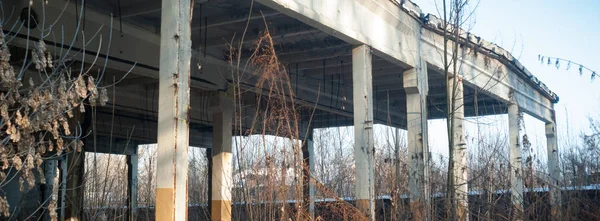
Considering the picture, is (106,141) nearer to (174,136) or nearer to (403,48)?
(403,48)

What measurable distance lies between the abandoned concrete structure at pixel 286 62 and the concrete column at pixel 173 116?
0.04ft

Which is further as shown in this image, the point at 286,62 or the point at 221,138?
the point at 221,138

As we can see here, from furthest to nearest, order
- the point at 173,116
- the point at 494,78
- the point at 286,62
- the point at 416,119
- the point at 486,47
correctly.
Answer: the point at 494,78
the point at 486,47
the point at 286,62
the point at 416,119
the point at 173,116

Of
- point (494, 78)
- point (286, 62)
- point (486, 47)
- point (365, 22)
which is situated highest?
point (486, 47)

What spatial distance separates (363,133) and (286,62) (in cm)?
349

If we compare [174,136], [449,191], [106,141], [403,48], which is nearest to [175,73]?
[174,136]

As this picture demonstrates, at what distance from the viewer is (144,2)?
38.3ft

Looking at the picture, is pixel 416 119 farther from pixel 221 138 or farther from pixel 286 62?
pixel 221 138

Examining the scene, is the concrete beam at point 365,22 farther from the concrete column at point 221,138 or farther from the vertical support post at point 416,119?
the concrete column at point 221,138

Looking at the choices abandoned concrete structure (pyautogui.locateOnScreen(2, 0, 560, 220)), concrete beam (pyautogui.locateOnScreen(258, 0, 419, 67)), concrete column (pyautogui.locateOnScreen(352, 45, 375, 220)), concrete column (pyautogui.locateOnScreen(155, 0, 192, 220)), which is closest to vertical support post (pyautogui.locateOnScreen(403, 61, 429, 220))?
abandoned concrete structure (pyautogui.locateOnScreen(2, 0, 560, 220))

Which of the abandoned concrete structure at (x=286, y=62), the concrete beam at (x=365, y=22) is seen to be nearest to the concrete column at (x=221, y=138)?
the abandoned concrete structure at (x=286, y=62)

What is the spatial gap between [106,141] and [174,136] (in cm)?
2053

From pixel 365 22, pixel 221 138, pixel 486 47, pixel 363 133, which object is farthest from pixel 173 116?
pixel 486 47

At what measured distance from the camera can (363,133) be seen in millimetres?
11906
